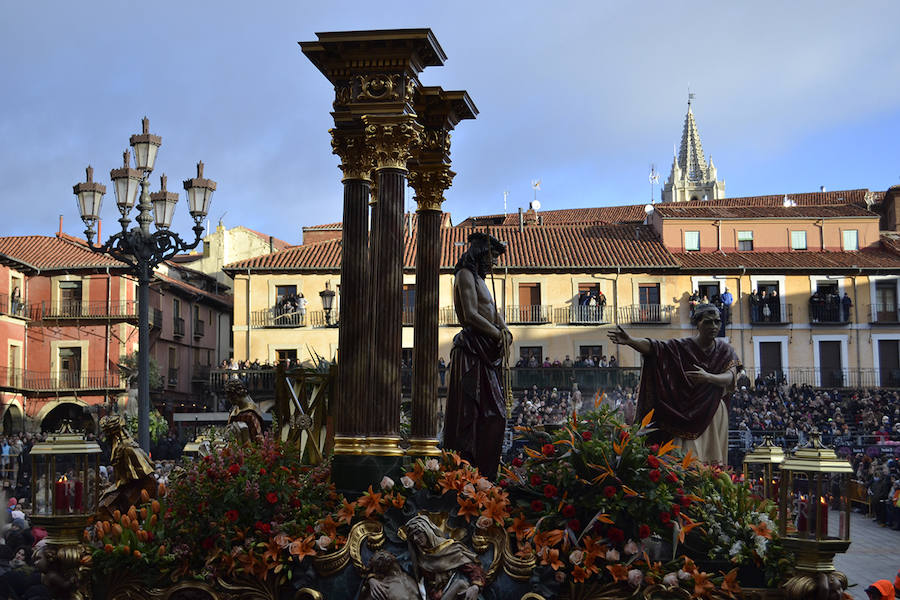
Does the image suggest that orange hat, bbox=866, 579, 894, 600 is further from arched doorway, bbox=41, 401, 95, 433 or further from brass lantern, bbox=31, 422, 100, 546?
arched doorway, bbox=41, 401, 95, 433

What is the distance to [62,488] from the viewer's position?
876 cm

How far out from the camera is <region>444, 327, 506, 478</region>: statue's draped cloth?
9562 millimetres

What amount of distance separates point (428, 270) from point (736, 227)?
4463 cm

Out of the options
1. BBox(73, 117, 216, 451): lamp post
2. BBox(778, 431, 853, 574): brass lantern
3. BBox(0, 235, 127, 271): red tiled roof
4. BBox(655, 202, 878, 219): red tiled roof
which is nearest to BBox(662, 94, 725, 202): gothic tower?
BBox(655, 202, 878, 219): red tiled roof

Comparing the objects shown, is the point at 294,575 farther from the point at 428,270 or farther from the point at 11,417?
the point at 11,417

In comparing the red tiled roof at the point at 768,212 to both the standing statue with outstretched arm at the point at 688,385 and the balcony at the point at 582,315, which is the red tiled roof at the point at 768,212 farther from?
the standing statue with outstretched arm at the point at 688,385

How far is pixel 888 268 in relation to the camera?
49.8 m

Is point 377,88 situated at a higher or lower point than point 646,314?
lower

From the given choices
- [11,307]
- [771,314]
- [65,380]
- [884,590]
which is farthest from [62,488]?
[65,380]

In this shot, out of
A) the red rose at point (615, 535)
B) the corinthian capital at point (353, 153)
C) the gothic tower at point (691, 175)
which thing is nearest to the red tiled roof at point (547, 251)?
the corinthian capital at point (353, 153)

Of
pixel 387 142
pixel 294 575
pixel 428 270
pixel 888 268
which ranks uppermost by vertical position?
pixel 888 268

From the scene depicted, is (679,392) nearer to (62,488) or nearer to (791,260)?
(62,488)

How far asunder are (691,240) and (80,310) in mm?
31147

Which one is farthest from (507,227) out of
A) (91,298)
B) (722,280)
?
(91,298)
